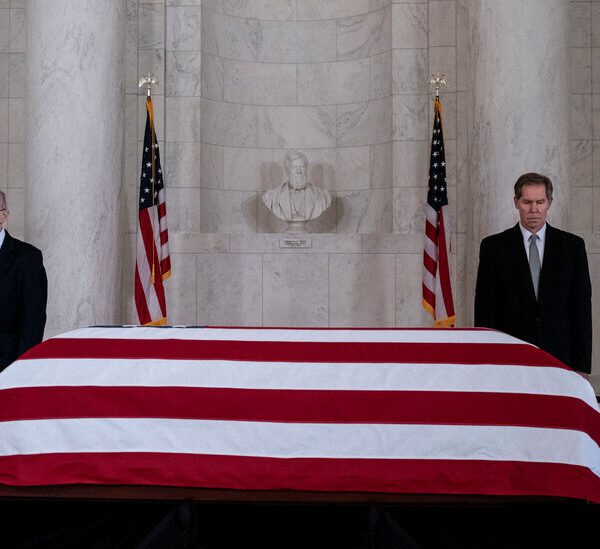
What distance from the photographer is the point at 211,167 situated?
8867 millimetres

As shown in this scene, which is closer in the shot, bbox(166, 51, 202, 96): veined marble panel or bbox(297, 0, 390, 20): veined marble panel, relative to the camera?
bbox(166, 51, 202, 96): veined marble panel

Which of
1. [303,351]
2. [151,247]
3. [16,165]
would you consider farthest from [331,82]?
[303,351]

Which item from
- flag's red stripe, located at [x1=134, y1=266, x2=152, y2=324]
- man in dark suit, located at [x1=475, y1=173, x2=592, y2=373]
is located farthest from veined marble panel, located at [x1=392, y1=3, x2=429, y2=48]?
man in dark suit, located at [x1=475, y1=173, x2=592, y2=373]

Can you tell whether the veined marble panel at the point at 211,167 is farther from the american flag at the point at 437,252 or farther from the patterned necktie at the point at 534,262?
the patterned necktie at the point at 534,262

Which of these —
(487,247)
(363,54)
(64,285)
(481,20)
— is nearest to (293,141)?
(363,54)

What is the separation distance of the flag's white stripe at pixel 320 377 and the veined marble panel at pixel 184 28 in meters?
6.16

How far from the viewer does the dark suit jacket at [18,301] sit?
13.6 feet

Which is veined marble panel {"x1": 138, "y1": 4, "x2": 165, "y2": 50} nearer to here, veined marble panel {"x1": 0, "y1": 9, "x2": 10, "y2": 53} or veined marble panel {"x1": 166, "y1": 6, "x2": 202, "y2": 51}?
veined marble panel {"x1": 166, "y1": 6, "x2": 202, "y2": 51}

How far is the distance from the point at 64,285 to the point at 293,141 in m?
3.66

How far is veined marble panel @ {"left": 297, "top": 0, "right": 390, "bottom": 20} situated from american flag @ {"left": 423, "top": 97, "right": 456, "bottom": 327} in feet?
8.51

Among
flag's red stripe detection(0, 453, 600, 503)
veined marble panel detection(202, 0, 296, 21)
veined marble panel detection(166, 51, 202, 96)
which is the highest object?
veined marble panel detection(202, 0, 296, 21)

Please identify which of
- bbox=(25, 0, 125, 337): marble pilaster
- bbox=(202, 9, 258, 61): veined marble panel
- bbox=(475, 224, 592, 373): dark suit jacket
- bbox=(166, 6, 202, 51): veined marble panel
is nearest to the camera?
bbox=(475, 224, 592, 373): dark suit jacket

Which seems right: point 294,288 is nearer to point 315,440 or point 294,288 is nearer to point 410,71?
point 410,71

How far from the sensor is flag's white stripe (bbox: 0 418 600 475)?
2.75 meters
